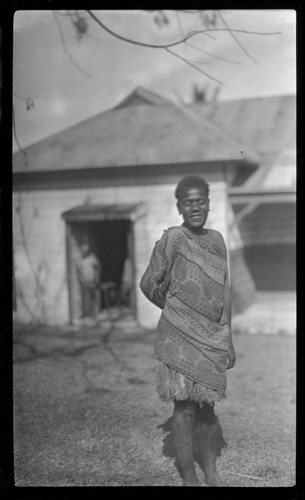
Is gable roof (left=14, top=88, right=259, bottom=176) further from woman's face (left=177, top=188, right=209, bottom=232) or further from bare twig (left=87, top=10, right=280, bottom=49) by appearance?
woman's face (left=177, top=188, right=209, bottom=232)

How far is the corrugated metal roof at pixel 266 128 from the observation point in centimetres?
343

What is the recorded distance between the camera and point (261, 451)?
10.5 feet

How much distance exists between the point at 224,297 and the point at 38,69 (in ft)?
5.78


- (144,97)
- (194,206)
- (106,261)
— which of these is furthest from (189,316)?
(106,261)

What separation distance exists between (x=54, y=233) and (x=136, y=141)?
94cm

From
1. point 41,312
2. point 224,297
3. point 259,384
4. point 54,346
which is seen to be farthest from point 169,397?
point 259,384

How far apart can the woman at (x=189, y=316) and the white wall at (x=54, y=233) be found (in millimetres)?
202

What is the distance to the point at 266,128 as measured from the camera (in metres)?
4.54

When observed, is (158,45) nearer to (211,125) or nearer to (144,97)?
Result: (144,97)

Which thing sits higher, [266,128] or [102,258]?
[266,128]

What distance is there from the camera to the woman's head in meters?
2.77

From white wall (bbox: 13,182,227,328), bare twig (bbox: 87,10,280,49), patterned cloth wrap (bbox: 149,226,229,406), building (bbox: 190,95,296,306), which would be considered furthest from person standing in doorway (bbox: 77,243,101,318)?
bare twig (bbox: 87,10,280,49)

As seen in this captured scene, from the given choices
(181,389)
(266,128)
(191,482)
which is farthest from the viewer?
(266,128)

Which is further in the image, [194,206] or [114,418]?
[114,418]
